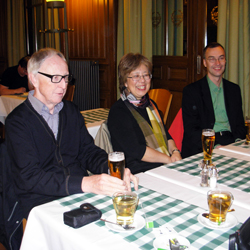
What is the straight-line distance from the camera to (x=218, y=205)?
0.98 meters

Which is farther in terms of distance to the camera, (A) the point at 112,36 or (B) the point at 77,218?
(A) the point at 112,36

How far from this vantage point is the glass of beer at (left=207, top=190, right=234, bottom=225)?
3.22ft

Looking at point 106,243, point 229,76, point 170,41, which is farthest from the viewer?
point 170,41

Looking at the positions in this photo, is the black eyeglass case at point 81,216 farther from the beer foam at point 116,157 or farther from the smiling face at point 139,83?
the smiling face at point 139,83

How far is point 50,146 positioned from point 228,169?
88 centimetres

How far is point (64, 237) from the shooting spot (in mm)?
960

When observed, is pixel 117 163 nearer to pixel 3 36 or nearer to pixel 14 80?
pixel 14 80

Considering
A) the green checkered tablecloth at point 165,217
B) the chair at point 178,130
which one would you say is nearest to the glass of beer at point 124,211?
the green checkered tablecloth at point 165,217

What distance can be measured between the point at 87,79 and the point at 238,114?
3321 mm

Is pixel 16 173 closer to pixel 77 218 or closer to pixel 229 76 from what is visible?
pixel 77 218

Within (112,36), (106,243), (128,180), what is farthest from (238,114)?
(112,36)

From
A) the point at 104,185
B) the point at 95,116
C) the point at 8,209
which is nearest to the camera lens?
the point at 104,185

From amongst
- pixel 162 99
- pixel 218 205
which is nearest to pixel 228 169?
pixel 218 205

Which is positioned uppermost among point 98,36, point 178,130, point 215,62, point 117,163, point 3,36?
point 3,36
